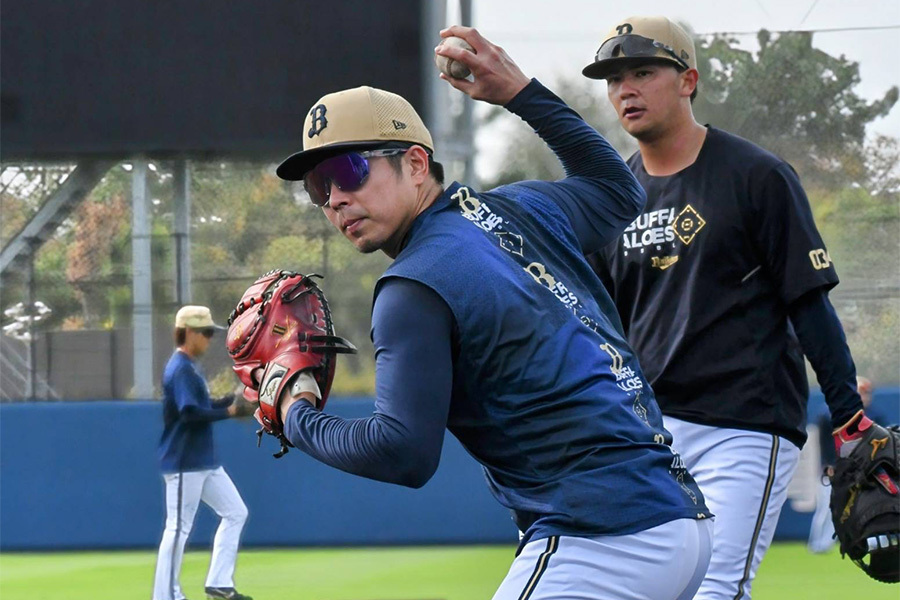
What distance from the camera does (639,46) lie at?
405cm

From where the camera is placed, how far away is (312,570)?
932 cm

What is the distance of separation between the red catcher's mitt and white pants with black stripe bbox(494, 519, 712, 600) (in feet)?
1.82

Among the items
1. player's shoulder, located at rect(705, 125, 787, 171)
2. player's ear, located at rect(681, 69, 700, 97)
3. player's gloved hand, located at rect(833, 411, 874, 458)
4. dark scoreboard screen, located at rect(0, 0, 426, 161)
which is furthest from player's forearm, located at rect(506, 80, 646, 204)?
dark scoreboard screen, located at rect(0, 0, 426, 161)

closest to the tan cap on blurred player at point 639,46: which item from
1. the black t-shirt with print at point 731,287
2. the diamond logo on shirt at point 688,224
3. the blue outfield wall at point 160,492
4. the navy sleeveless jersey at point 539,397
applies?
the black t-shirt with print at point 731,287

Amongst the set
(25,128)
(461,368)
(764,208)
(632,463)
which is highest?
(25,128)

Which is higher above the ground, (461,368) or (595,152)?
(595,152)

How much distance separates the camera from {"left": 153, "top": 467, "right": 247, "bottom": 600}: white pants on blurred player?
7.81 metres

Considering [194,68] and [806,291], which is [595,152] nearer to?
[806,291]

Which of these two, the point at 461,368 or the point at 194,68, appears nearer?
the point at 461,368

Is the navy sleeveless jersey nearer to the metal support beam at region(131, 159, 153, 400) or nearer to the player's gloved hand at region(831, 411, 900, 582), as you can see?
the player's gloved hand at region(831, 411, 900, 582)

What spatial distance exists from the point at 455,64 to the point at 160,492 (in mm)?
8126

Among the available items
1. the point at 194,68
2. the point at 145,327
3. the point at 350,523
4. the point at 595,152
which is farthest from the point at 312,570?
the point at 595,152

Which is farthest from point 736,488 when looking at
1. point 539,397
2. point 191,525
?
point 191,525

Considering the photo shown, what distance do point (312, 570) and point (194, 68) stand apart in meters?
4.23
